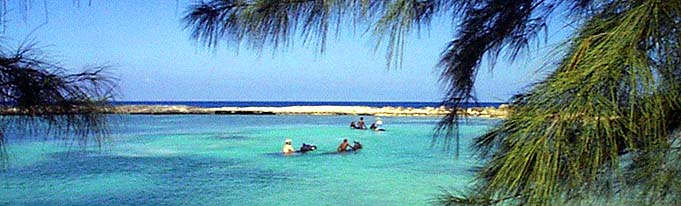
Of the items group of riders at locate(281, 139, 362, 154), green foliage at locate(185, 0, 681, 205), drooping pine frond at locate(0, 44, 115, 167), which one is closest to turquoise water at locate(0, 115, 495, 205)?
group of riders at locate(281, 139, 362, 154)

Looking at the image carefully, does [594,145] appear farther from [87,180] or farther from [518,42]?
[87,180]

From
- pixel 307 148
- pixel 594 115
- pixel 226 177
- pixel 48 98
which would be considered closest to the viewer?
pixel 594 115

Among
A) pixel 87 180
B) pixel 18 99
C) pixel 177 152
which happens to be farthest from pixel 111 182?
pixel 18 99

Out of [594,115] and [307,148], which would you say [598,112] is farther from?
[307,148]

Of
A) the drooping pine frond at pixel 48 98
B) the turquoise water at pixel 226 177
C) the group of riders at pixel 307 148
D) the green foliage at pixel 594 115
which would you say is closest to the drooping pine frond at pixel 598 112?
the green foliage at pixel 594 115

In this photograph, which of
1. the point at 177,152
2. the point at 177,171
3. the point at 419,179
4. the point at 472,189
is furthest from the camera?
the point at 177,152

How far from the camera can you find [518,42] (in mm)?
976

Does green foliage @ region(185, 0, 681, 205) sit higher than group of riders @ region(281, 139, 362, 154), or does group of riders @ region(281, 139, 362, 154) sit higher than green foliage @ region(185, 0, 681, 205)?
green foliage @ region(185, 0, 681, 205)

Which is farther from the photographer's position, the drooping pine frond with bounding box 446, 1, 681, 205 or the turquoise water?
the turquoise water

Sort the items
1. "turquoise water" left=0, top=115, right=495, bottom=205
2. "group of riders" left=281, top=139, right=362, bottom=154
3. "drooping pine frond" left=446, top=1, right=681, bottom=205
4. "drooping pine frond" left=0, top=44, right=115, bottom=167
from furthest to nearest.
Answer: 1. "group of riders" left=281, top=139, right=362, bottom=154
2. "turquoise water" left=0, top=115, right=495, bottom=205
3. "drooping pine frond" left=0, top=44, right=115, bottom=167
4. "drooping pine frond" left=446, top=1, right=681, bottom=205

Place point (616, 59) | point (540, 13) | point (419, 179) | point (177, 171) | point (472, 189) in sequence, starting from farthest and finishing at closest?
point (177, 171) < point (419, 179) < point (540, 13) < point (472, 189) < point (616, 59)

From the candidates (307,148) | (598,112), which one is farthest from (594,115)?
(307,148)

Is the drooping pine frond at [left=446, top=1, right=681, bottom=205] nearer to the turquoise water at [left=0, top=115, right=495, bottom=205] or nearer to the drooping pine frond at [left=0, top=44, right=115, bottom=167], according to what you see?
the drooping pine frond at [left=0, top=44, right=115, bottom=167]

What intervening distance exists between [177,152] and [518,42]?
10476mm
